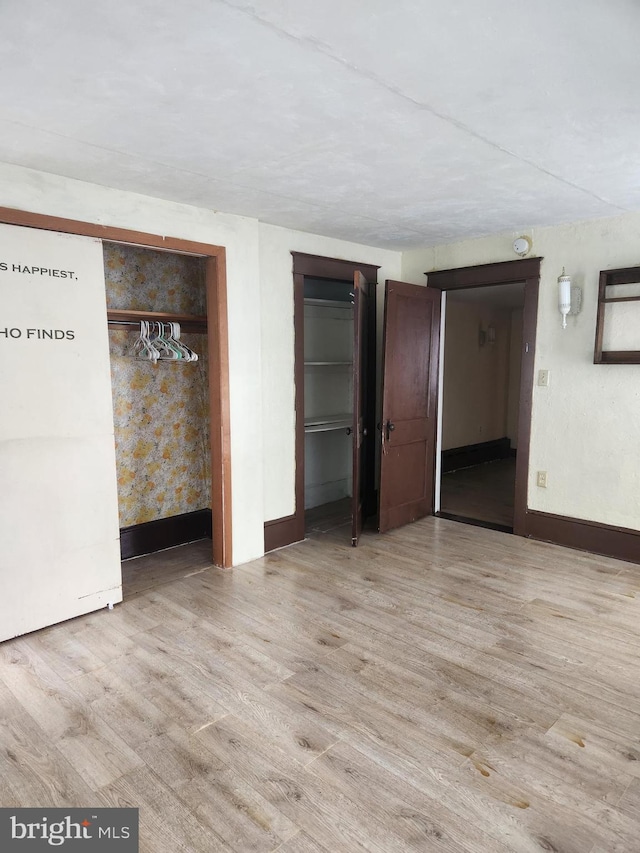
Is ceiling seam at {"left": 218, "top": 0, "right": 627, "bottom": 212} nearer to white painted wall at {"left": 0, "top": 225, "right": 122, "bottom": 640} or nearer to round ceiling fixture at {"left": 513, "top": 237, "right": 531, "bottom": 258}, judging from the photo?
round ceiling fixture at {"left": 513, "top": 237, "right": 531, "bottom": 258}

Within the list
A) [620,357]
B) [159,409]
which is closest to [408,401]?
[620,357]

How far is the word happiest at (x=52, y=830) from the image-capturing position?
179 cm

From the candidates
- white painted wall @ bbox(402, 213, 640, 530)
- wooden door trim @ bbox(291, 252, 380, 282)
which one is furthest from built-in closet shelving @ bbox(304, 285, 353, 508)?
white painted wall @ bbox(402, 213, 640, 530)

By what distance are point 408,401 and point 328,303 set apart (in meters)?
1.37

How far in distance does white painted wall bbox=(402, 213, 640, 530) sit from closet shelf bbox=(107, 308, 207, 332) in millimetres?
2501

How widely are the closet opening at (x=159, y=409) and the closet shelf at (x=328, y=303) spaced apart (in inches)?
46.2

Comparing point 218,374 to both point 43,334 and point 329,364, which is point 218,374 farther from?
point 329,364

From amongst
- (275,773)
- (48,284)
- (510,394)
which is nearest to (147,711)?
(275,773)

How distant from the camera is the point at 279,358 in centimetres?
428

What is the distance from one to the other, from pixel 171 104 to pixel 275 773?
8.31ft

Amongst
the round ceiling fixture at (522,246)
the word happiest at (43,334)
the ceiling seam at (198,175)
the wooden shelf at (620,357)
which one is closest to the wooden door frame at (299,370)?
the ceiling seam at (198,175)

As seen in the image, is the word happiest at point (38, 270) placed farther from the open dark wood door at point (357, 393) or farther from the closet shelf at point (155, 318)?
the open dark wood door at point (357, 393)

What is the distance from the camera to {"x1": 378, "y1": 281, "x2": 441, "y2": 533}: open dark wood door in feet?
15.0

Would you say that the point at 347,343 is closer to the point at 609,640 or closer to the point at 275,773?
the point at 609,640
